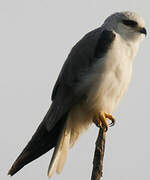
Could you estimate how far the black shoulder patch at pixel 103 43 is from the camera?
5.69 m

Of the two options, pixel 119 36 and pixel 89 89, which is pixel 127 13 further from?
pixel 89 89

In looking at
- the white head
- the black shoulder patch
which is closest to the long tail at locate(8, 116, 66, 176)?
the black shoulder patch

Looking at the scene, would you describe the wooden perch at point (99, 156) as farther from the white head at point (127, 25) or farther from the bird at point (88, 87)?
the white head at point (127, 25)

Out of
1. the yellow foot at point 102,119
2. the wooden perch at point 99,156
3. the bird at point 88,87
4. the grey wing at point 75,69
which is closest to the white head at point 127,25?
the bird at point 88,87

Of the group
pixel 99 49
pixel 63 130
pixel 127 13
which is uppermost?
pixel 127 13

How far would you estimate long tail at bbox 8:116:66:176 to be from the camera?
5.57 meters

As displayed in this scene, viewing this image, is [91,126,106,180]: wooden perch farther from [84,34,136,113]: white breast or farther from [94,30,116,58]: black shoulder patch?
[94,30,116,58]: black shoulder patch

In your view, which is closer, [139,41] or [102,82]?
[102,82]

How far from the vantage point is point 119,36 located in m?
5.91

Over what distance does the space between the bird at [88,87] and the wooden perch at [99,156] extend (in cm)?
38

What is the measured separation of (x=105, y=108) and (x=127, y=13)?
1219 mm

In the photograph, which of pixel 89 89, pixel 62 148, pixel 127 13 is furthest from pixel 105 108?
pixel 127 13

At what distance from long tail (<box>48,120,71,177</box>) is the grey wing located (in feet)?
0.63

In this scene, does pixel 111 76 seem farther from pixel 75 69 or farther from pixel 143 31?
pixel 143 31
